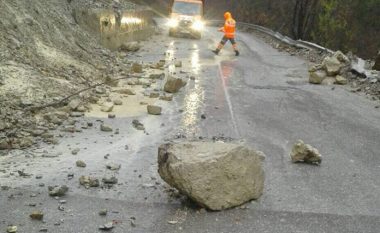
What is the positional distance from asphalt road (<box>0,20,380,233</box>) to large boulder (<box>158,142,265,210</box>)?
0.16 meters

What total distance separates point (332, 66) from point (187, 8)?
15191 millimetres

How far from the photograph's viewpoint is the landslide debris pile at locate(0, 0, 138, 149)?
7898mm

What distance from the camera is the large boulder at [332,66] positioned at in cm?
1354

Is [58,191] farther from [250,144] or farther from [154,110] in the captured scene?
[154,110]

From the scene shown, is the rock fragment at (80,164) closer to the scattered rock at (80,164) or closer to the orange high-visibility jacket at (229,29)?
the scattered rock at (80,164)

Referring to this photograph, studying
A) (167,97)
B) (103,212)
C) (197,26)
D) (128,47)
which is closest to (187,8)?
(197,26)

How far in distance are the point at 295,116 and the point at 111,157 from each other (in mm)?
4285

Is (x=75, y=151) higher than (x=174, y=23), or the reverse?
(x=174, y=23)

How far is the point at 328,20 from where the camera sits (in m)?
34.0

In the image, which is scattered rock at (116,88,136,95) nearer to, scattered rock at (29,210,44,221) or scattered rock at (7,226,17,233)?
scattered rock at (29,210,44,221)

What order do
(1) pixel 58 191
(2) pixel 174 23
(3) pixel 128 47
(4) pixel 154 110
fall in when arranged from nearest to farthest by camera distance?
(1) pixel 58 191
(4) pixel 154 110
(3) pixel 128 47
(2) pixel 174 23

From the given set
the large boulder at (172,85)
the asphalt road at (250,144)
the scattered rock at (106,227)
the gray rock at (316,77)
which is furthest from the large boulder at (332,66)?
the scattered rock at (106,227)

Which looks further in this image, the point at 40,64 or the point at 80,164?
the point at 40,64

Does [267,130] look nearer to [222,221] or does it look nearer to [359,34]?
[222,221]
